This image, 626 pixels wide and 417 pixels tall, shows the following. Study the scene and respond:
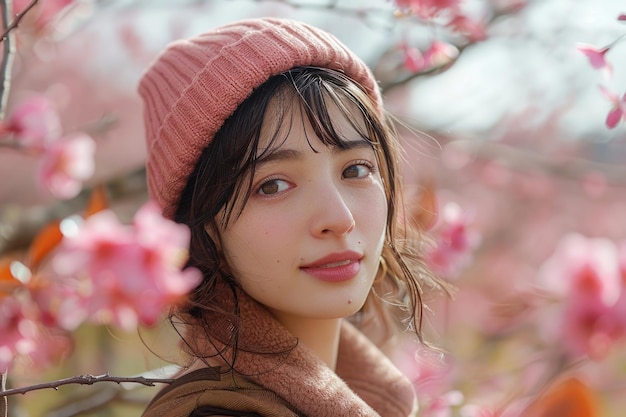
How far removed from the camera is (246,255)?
1094 millimetres

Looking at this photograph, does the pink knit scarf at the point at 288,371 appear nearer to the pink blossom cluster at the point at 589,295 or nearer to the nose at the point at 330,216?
the nose at the point at 330,216

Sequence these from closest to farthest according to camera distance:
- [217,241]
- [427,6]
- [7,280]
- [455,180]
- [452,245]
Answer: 1. [217,241]
2. [7,280]
3. [427,6]
4. [452,245]
5. [455,180]

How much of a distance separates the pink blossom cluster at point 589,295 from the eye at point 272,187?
680 millimetres

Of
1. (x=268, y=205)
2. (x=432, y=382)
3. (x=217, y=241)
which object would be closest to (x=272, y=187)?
(x=268, y=205)

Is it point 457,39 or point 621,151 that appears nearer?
point 457,39

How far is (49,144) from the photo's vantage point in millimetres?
1861

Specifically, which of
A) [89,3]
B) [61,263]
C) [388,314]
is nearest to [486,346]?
[388,314]

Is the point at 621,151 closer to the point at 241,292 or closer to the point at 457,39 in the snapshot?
the point at 457,39

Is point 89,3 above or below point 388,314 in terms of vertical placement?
above

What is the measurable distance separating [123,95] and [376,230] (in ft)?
12.4

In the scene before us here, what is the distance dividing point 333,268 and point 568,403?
629 millimetres

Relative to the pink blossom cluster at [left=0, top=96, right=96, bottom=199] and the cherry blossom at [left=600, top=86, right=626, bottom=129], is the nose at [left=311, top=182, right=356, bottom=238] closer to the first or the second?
the cherry blossom at [left=600, top=86, right=626, bottom=129]

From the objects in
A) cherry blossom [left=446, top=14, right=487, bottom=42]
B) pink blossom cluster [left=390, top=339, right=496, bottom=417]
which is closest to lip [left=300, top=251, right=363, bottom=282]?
pink blossom cluster [left=390, top=339, right=496, bottom=417]

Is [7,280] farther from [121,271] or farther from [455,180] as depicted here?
[455,180]
